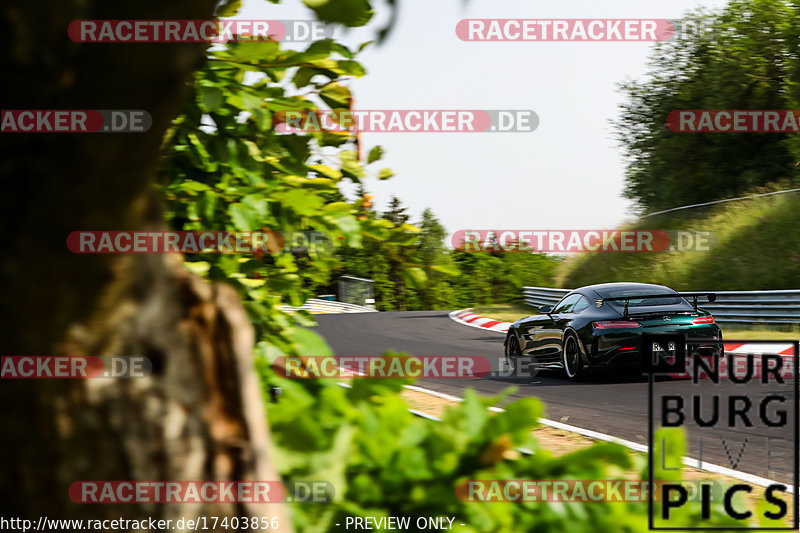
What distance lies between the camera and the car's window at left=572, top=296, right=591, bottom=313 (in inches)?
447

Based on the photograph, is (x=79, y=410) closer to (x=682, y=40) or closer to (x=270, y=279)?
(x=270, y=279)

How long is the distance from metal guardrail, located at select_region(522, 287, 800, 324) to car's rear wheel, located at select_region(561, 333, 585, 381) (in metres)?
6.09

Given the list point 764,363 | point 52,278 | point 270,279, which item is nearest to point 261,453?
point 52,278

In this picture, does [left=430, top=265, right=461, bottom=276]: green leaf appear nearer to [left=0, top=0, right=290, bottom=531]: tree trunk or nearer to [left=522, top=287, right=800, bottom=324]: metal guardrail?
[left=0, top=0, right=290, bottom=531]: tree trunk

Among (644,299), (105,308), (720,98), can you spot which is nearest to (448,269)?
(105,308)

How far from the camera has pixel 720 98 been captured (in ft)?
96.6

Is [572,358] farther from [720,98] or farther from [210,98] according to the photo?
[720,98]

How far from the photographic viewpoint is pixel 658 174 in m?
33.0

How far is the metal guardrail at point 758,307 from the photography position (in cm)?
1564

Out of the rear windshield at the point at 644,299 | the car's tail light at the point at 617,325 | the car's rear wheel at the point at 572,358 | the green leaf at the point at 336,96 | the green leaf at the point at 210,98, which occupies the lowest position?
the car's rear wheel at the point at 572,358

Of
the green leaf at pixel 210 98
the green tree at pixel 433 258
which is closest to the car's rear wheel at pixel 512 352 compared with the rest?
the green tree at pixel 433 258

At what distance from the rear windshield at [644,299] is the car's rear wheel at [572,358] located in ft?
2.51

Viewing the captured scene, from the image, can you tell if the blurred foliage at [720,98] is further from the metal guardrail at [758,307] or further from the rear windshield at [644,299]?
the rear windshield at [644,299]

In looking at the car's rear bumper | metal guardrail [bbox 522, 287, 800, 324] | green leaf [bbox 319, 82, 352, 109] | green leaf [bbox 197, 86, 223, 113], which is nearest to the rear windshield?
the car's rear bumper
